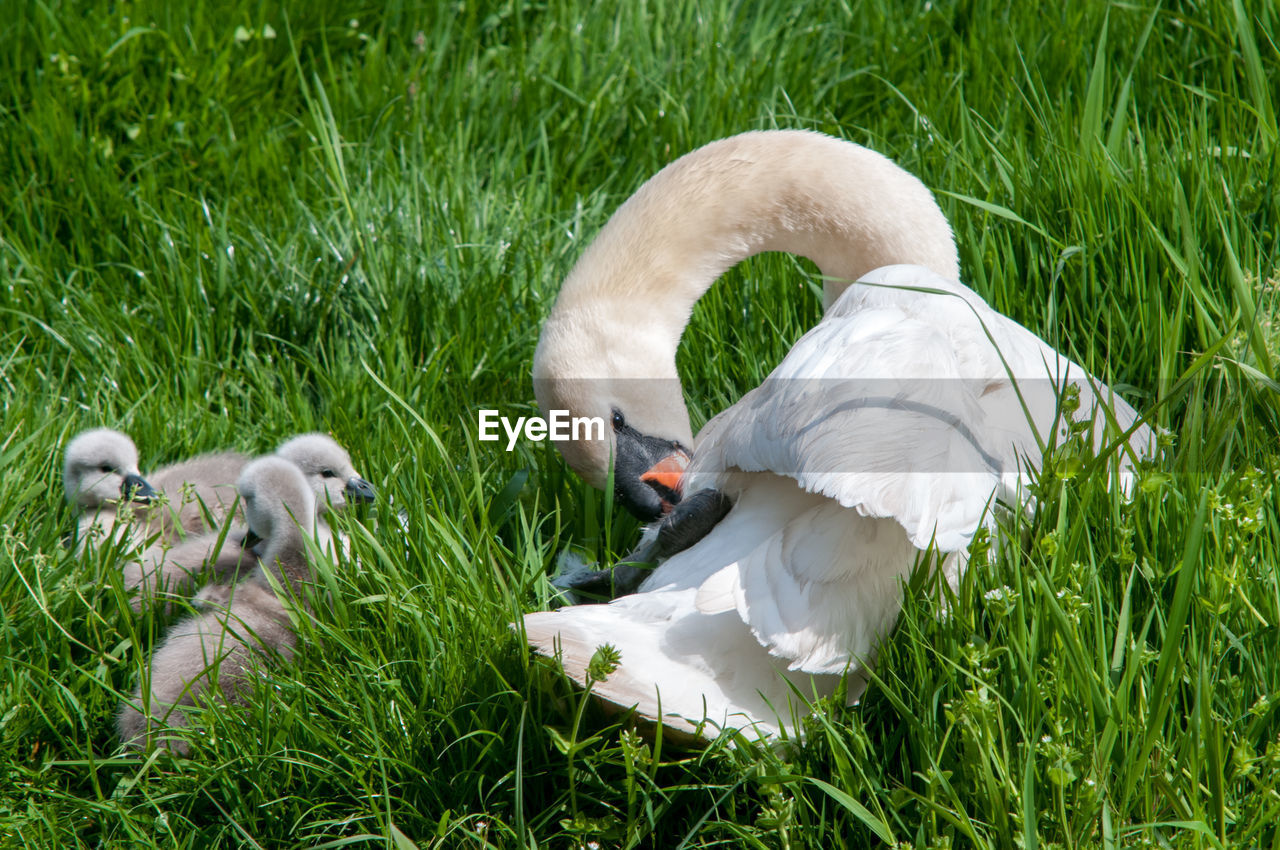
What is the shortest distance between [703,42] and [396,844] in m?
3.70

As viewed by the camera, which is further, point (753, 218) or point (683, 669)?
point (753, 218)

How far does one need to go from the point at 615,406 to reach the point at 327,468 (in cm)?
85

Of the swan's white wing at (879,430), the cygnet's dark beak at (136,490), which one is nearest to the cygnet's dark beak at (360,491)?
the cygnet's dark beak at (136,490)

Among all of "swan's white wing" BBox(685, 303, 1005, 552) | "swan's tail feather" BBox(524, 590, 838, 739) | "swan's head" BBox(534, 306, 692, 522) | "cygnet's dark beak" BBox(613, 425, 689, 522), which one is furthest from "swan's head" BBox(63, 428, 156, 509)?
"swan's white wing" BBox(685, 303, 1005, 552)

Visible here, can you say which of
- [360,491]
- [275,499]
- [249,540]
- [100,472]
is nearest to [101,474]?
[100,472]

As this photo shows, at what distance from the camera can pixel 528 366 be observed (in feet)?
13.1

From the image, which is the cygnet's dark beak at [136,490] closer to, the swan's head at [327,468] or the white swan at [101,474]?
the white swan at [101,474]

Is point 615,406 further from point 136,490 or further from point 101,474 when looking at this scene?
point 101,474

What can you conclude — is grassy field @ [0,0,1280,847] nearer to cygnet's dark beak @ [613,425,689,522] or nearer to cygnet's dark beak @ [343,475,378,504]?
cygnet's dark beak @ [343,475,378,504]

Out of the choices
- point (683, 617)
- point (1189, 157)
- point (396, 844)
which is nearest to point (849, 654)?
point (683, 617)

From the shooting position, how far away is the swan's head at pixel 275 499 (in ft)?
10.2

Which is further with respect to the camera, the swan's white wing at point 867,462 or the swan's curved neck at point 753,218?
the swan's curved neck at point 753,218

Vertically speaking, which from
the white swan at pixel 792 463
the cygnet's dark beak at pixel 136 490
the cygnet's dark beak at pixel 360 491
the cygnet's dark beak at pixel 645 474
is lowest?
the cygnet's dark beak at pixel 136 490

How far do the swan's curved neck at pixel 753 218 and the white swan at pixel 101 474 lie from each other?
1.32m
